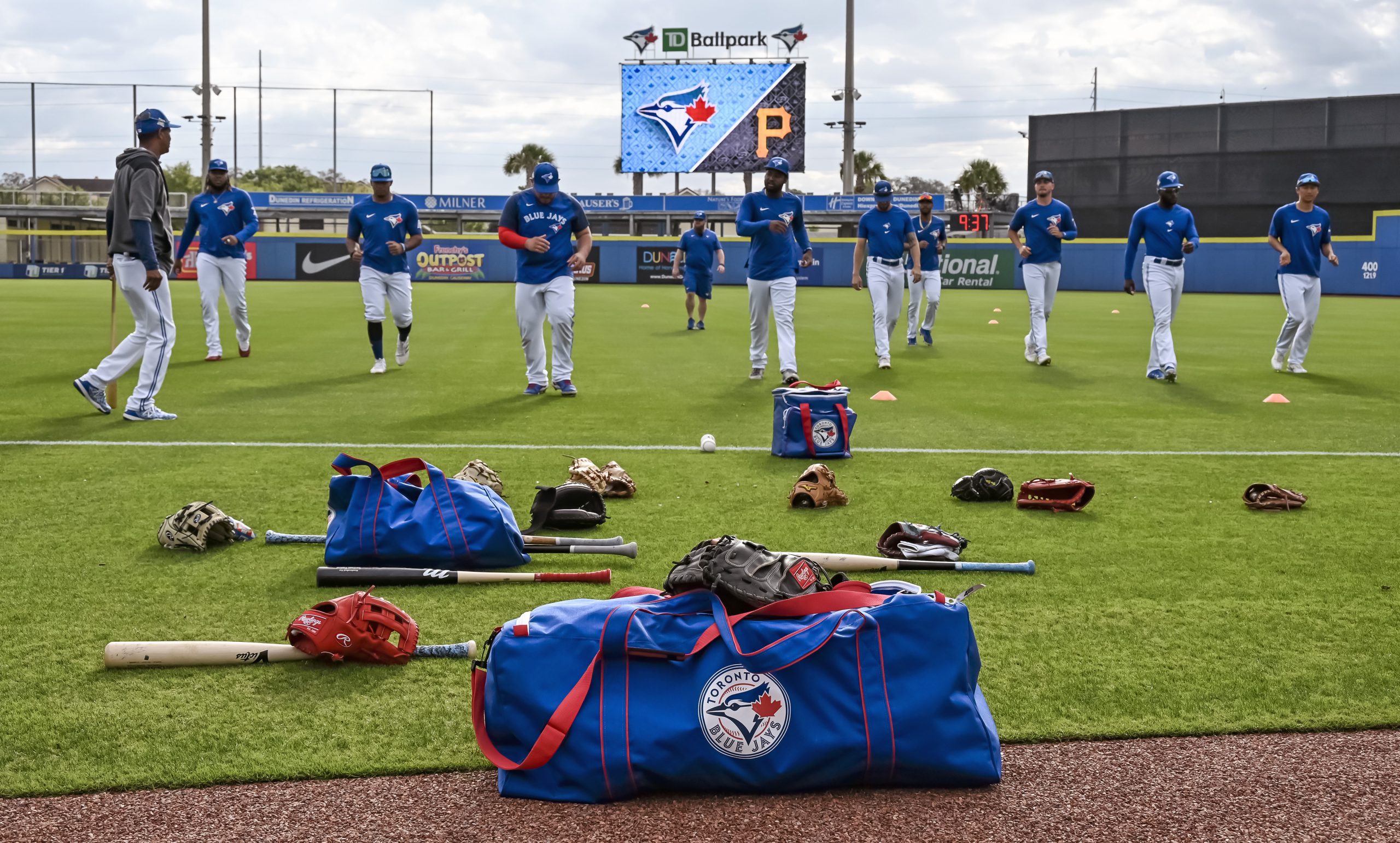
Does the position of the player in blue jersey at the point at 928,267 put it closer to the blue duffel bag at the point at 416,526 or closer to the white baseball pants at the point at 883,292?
the white baseball pants at the point at 883,292

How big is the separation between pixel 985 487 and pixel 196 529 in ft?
14.5

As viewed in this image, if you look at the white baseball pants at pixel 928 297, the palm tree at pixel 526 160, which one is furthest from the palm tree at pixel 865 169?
the white baseball pants at pixel 928 297

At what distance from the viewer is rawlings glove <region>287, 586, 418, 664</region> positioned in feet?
14.1

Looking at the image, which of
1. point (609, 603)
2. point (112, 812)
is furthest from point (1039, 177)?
point (112, 812)

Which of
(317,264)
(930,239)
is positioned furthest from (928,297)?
(317,264)

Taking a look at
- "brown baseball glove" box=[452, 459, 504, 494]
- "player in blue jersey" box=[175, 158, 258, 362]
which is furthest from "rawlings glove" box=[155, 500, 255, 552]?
"player in blue jersey" box=[175, 158, 258, 362]

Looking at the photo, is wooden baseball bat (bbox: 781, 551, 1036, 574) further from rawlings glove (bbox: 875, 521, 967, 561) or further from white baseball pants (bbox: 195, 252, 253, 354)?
white baseball pants (bbox: 195, 252, 253, 354)

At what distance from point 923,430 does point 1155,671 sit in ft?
19.6

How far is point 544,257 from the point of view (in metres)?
12.2

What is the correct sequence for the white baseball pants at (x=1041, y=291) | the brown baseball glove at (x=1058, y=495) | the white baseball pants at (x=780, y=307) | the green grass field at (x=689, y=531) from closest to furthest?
1. the green grass field at (x=689, y=531)
2. the brown baseball glove at (x=1058, y=495)
3. the white baseball pants at (x=780, y=307)
4. the white baseball pants at (x=1041, y=291)

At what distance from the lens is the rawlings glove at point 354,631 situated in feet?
14.1

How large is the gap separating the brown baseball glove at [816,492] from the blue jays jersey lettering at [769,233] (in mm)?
5899

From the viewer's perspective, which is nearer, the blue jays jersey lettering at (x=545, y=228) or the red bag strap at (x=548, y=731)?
the red bag strap at (x=548, y=731)

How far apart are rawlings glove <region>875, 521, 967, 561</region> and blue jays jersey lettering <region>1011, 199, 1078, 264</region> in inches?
399
